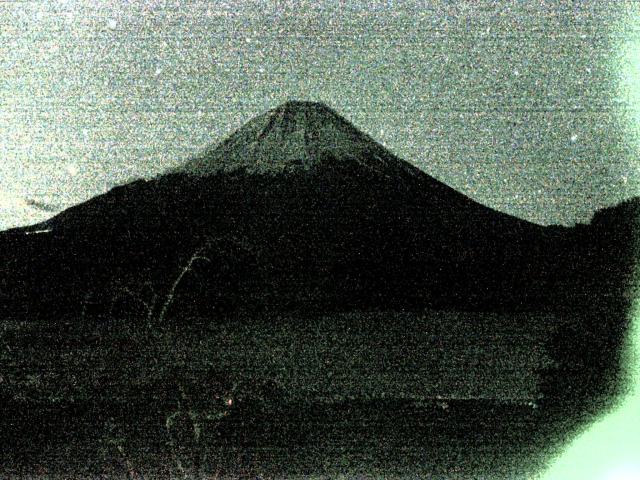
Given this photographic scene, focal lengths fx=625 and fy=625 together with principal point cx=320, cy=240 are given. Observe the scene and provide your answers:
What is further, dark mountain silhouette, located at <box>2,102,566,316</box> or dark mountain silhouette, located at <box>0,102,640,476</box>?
dark mountain silhouette, located at <box>2,102,566,316</box>

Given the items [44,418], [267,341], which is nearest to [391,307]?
[267,341]

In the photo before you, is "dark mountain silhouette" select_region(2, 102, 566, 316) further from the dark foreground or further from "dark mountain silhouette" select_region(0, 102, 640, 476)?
the dark foreground

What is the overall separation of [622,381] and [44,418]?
10701 millimetres

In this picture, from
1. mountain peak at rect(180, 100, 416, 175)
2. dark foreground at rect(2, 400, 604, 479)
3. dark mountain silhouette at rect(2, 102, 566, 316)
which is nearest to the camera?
dark foreground at rect(2, 400, 604, 479)

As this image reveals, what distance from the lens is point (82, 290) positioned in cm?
7175

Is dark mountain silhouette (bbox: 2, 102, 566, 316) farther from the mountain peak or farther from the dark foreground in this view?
the dark foreground

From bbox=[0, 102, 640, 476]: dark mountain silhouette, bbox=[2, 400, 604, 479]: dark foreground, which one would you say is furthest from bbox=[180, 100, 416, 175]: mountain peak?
bbox=[2, 400, 604, 479]: dark foreground

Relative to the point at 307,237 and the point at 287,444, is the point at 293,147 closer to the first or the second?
the point at 307,237

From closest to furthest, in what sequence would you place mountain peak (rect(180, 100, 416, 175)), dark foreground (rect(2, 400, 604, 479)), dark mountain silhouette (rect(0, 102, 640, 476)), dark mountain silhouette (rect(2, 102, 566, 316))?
1. dark foreground (rect(2, 400, 604, 479))
2. dark mountain silhouette (rect(0, 102, 640, 476))
3. dark mountain silhouette (rect(2, 102, 566, 316))
4. mountain peak (rect(180, 100, 416, 175))

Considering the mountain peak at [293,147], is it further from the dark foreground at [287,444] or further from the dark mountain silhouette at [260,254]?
the dark foreground at [287,444]

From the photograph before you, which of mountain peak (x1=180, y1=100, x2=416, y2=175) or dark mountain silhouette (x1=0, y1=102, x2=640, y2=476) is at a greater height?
mountain peak (x1=180, y1=100, x2=416, y2=175)

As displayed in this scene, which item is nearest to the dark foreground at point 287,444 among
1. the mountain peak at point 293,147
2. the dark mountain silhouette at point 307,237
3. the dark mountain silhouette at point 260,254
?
the dark mountain silhouette at point 260,254

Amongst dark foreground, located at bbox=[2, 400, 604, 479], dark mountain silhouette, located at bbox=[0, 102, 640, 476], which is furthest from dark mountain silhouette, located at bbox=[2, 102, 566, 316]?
dark foreground, located at bbox=[2, 400, 604, 479]

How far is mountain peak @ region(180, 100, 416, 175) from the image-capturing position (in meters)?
100
